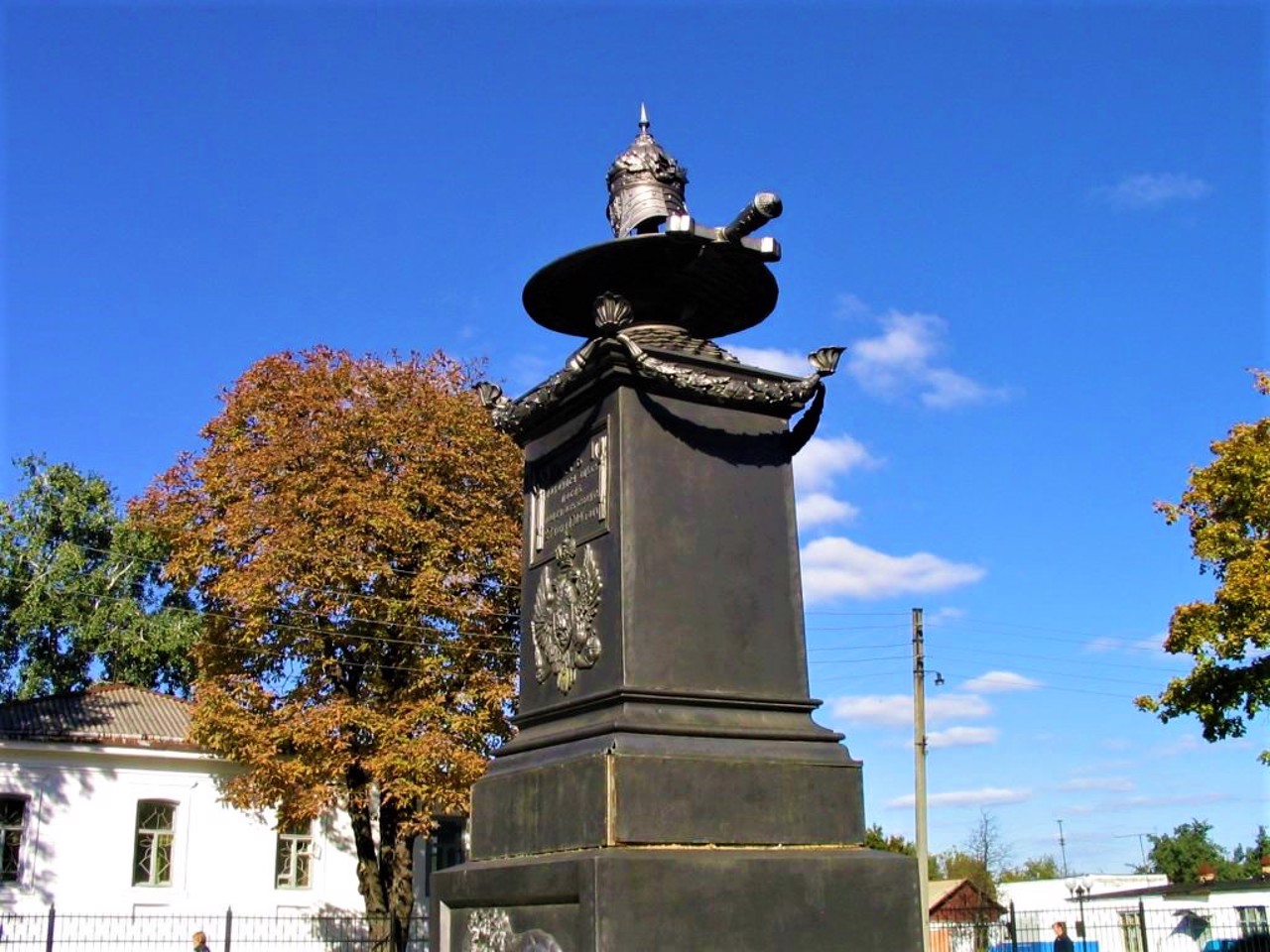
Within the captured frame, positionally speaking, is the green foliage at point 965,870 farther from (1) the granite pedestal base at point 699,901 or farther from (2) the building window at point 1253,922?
(1) the granite pedestal base at point 699,901

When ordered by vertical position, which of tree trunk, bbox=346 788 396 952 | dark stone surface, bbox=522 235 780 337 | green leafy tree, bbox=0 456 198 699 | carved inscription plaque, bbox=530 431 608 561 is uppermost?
green leafy tree, bbox=0 456 198 699

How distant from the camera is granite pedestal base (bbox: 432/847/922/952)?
4.58 meters

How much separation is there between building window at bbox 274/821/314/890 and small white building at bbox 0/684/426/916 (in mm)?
24

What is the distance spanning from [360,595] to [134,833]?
28.2 ft

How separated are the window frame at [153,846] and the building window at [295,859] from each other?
2342mm

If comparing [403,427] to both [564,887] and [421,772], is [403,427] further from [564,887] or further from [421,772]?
[564,887]

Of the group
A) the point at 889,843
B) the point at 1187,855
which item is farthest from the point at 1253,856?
the point at 889,843

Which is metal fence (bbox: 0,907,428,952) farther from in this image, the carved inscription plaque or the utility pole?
the carved inscription plaque

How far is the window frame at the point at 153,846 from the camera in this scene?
26109 millimetres

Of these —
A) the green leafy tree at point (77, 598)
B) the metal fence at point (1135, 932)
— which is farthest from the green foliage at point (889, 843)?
the green leafy tree at point (77, 598)

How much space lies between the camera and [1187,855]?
62.5 m

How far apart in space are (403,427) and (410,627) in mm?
3812

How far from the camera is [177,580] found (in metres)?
24.1

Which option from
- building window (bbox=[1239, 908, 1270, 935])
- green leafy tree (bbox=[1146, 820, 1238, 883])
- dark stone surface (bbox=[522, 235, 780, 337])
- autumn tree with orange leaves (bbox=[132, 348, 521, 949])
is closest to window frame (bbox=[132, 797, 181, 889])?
building window (bbox=[1239, 908, 1270, 935])
